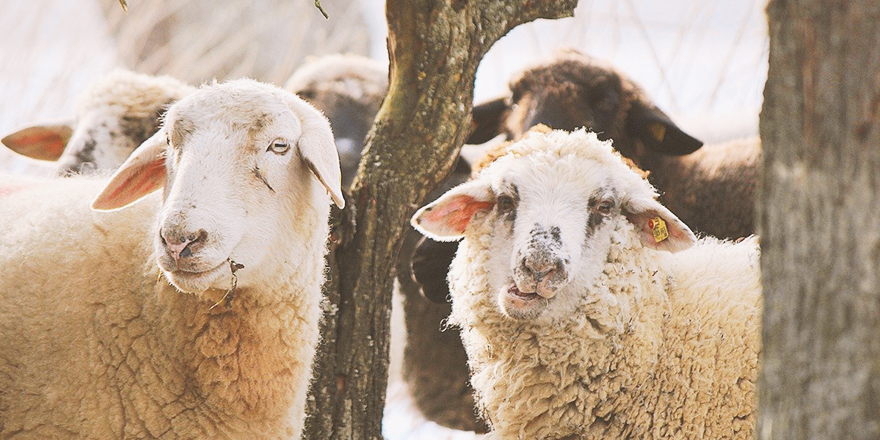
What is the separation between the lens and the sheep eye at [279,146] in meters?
2.90

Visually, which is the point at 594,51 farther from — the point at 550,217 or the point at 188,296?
the point at 188,296

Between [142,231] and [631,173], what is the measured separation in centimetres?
193

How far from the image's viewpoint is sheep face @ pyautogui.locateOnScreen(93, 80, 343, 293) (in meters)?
2.61

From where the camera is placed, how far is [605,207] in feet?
11.5

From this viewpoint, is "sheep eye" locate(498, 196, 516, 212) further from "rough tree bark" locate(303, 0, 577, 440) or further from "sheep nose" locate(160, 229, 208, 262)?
"sheep nose" locate(160, 229, 208, 262)

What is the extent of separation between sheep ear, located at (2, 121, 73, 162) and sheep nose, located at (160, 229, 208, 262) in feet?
9.16

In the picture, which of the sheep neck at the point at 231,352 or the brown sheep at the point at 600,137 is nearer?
the sheep neck at the point at 231,352

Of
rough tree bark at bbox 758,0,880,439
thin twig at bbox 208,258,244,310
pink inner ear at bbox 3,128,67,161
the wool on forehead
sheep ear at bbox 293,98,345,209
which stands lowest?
pink inner ear at bbox 3,128,67,161

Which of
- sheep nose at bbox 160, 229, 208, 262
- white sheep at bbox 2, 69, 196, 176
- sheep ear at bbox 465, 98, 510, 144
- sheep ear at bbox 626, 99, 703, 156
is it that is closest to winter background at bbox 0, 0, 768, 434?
sheep ear at bbox 465, 98, 510, 144

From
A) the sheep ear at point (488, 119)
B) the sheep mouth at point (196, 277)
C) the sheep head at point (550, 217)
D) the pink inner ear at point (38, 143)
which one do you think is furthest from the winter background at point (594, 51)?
the sheep mouth at point (196, 277)

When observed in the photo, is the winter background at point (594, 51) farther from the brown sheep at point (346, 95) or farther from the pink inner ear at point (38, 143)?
the pink inner ear at point (38, 143)

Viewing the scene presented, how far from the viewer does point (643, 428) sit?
3.20 meters

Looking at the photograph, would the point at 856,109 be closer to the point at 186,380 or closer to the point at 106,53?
the point at 186,380

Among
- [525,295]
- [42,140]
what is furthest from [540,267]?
[42,140]
